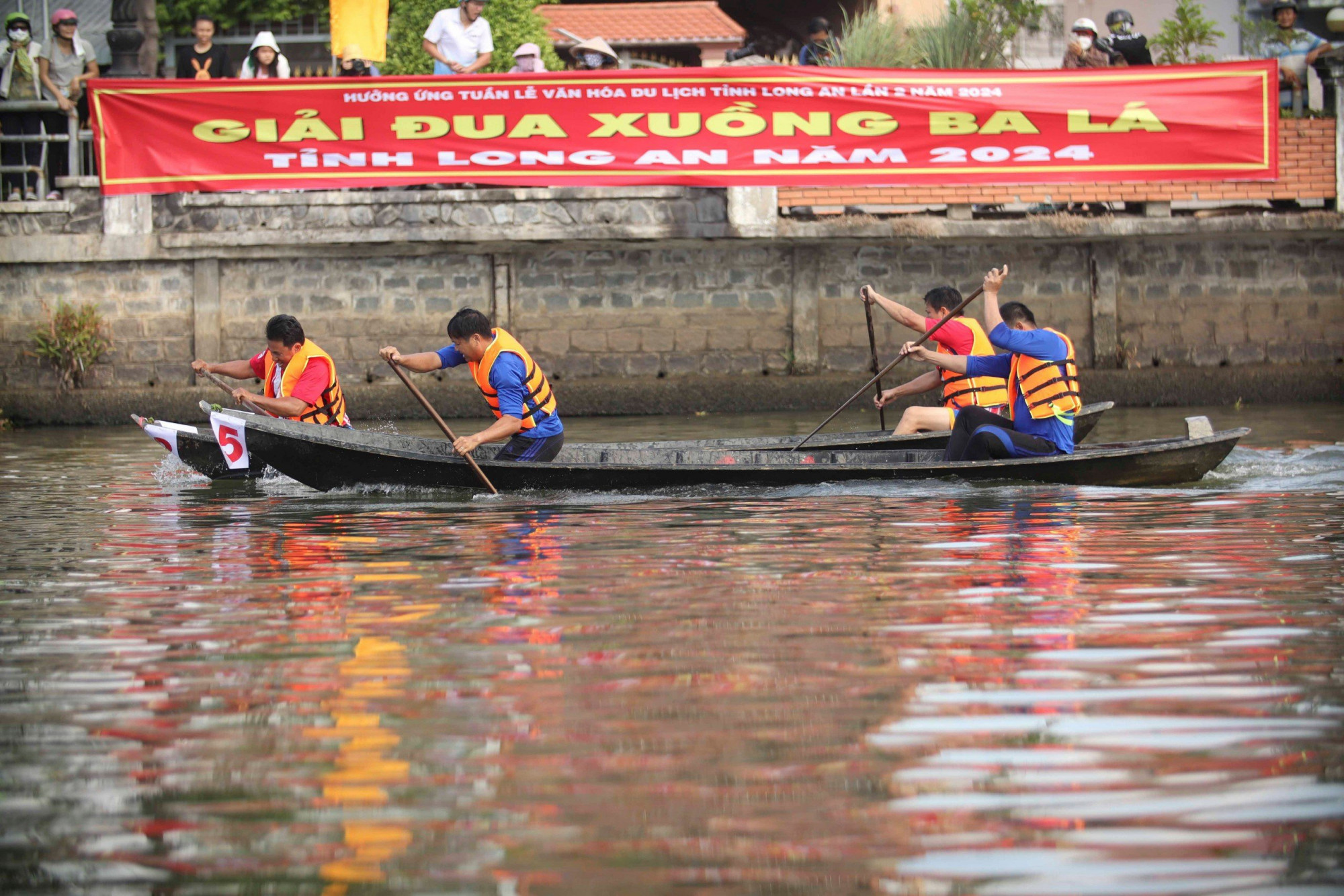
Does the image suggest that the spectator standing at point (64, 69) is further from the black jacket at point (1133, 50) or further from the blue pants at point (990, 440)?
the black jacket at point (1133, 50)

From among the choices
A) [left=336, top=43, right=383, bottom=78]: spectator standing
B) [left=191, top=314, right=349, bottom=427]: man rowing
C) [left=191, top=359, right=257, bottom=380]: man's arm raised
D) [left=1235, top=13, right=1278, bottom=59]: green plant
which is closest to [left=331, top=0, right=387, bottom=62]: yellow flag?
[left=336, top=43, right=383, bottom=78]: spectator standing

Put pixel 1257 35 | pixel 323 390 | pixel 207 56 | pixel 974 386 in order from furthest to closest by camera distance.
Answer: pixel 1257 35
pixel 207 56
pixel 974 386
pixel 323 390

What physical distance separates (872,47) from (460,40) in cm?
Result: 395

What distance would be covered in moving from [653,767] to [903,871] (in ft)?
2.88

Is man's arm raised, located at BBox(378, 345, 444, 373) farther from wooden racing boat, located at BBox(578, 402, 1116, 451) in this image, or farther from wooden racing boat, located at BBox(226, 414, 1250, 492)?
wooden racing boat, located at BBox(578, 402, 1116, 451)

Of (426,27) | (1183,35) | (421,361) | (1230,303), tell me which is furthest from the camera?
(426,27)

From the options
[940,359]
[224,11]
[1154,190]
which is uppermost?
[224,11]

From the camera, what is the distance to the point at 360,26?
15.8 m

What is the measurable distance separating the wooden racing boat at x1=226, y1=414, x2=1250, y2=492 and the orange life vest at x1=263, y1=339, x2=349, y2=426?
808 millimetres

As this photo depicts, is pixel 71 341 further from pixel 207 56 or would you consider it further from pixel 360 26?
pixel 360 26

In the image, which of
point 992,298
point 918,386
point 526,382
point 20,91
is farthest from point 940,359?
point 20,91

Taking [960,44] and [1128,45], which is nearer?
[1128,45]

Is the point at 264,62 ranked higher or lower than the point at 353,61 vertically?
lower

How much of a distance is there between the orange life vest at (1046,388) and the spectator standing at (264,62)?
8.23 m
